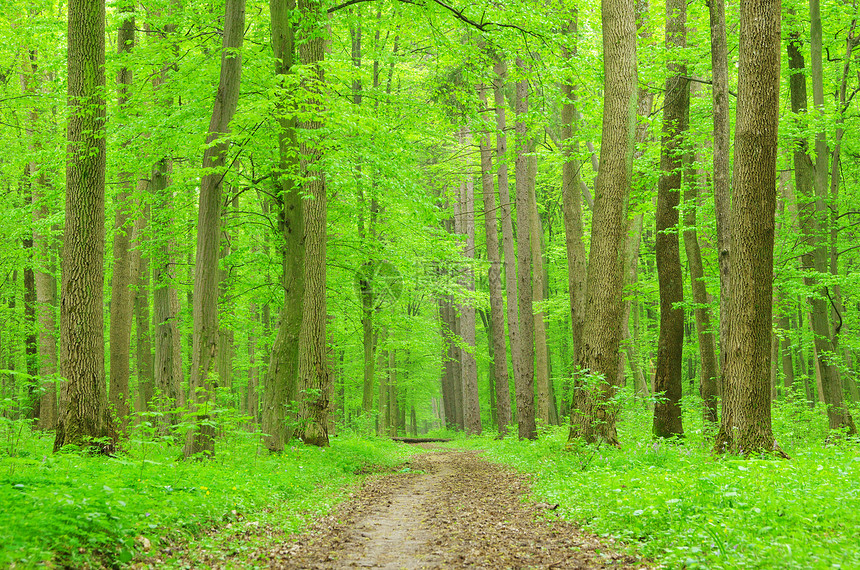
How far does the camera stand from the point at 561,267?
1256 inches

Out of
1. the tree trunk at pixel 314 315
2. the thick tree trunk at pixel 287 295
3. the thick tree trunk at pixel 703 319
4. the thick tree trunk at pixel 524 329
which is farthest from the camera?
the thick tree trunk at pixel 524 329

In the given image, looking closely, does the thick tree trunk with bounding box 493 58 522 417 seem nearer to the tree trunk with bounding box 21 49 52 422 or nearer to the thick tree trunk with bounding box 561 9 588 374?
the thick tree trunk with bounding box 561 9 588 374

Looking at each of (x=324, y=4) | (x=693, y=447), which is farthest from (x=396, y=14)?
(x=693, y=447)

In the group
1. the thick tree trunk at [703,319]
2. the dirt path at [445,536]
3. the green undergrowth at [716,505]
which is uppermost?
the thick tree trunk at [703,319]

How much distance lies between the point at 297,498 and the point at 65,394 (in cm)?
346

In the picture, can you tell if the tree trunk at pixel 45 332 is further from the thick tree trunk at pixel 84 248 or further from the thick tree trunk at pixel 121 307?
the thick tree trunk at pixel 84 248

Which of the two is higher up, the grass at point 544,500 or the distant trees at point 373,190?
the distant trees at point 373,190

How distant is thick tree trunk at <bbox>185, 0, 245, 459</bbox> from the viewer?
8.91 metres

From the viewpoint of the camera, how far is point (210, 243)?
29.8 ft

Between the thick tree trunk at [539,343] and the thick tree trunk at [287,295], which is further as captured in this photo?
the thick tree trunk at [539,343]

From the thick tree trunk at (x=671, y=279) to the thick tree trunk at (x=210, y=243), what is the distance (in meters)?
8.32

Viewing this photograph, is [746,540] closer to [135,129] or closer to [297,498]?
[297,498]

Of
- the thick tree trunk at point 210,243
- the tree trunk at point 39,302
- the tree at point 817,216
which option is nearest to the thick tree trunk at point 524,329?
the tree at point 817,216

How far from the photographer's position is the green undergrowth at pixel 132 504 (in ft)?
12.4
